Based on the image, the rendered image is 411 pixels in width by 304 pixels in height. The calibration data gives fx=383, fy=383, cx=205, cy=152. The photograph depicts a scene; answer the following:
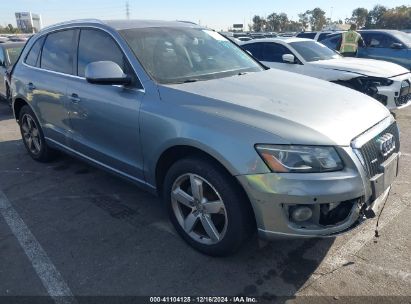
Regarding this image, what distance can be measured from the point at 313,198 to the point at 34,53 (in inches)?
163

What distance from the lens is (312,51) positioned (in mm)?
8281

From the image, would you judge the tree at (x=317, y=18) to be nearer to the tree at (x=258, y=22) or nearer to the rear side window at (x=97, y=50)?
the tree at (x=258, y=22)

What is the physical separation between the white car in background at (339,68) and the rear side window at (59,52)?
4.80 metres

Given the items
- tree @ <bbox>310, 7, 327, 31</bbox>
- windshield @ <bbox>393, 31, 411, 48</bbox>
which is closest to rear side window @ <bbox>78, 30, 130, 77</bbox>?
windshield @ <bbox>393, 31, 411, 48</bbox>

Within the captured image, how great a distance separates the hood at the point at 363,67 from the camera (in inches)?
277

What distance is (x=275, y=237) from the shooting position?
2.58 m

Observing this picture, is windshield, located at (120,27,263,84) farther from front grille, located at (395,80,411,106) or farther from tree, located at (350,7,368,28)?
tree, located at (350,7,368,28)

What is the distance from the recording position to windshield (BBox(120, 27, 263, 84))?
3.32 m

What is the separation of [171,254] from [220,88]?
4.59 ft

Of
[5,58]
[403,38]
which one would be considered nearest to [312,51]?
[403,38]

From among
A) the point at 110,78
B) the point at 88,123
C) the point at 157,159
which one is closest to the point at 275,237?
the point at 157,159

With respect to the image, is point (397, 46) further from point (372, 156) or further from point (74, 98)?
point (74, 98)

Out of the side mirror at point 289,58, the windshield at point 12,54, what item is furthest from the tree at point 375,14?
the windshield at point 12,54

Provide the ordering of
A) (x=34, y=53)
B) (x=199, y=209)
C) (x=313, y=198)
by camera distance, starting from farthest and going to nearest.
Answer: (x=34, y=53)
(x=199, y=209)
(x=313, y=198)
